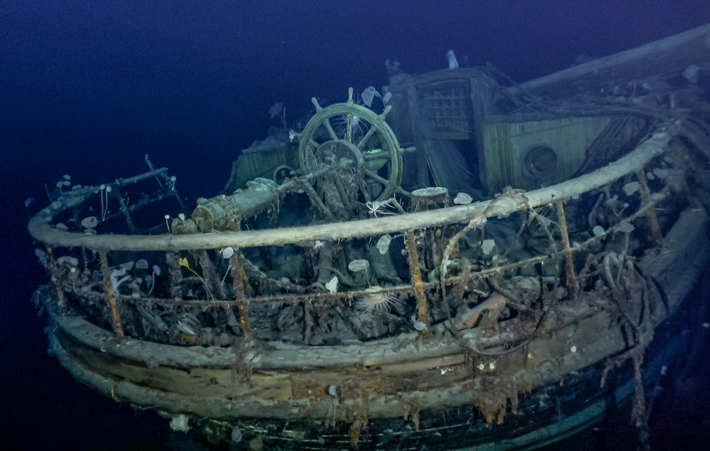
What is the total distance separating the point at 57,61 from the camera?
1680 centimetres

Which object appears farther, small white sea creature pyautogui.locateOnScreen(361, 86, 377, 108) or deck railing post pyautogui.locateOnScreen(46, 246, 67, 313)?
small white sea creature pyautogui.locateOnScreen(361, 86, 377, 108)

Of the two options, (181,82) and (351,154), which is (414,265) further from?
(181,82)

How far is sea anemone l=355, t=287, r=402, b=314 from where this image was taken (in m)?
3.03

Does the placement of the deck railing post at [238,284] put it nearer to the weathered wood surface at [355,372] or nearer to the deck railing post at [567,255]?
the weathered wood surface at [355,372]

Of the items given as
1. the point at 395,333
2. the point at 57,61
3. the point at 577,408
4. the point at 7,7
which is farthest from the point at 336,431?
the point at 7,7

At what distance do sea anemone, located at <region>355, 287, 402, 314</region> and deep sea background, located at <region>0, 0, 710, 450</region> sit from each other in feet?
5.95

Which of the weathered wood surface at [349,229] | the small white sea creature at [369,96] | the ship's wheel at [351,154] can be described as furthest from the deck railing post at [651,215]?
the small white sea creature at [369,96]

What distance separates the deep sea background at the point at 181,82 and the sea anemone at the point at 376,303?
5.95 feet

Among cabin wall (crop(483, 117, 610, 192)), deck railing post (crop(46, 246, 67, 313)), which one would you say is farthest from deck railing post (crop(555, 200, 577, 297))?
cabin wall (crop(483, 117, 610, 192))

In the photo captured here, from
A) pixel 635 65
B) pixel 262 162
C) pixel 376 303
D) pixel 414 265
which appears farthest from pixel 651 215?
pixel 262 162

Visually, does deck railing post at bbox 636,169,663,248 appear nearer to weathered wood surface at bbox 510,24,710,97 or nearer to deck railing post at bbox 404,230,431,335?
deck railing post at bbox 404,230,431,335

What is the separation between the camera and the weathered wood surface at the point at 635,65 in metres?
7.70

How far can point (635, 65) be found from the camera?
28.1 feet

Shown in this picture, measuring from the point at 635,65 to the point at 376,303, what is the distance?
9549 mm
